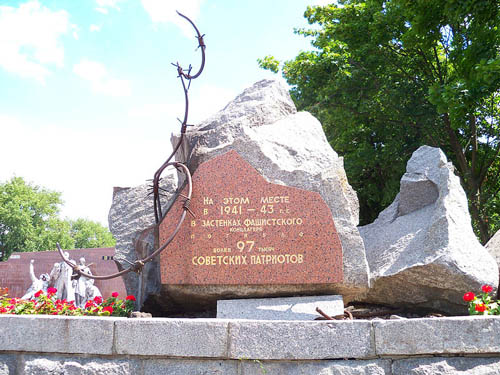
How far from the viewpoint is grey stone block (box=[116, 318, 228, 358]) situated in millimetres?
3445

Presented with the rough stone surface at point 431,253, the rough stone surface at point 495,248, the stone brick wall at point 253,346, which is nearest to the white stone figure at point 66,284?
the stone brick wall at point 253,346

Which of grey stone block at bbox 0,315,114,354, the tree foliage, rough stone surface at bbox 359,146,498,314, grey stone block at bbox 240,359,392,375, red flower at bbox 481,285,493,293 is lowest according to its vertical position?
grey stone block at bbox 240,359,392,375

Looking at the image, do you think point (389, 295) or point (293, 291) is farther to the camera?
point (389, 295)

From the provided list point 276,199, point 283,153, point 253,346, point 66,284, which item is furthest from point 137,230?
point 66,284

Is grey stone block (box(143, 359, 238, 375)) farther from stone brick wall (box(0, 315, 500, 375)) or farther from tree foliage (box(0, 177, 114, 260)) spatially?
tree foliage (box(0, 177, 114, 260))

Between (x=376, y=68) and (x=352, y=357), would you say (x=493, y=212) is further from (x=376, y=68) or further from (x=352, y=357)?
(x=352, y=357)

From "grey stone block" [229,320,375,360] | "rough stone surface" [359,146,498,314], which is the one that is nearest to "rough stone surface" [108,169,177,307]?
"grey stone block" [229,320,375,360]

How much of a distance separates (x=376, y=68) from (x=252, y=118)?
9509 millimetres

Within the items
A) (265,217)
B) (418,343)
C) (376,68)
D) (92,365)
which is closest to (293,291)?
(265,217)

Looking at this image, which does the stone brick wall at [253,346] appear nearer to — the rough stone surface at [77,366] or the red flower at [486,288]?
the rough stone surface at [77,366]

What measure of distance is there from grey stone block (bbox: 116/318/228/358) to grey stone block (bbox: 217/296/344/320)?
3.35 feet

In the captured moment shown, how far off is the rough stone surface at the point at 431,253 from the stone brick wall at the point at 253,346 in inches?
50.9

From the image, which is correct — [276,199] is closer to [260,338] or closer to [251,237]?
[251,237]

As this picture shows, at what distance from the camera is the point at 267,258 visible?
15.0 feet
